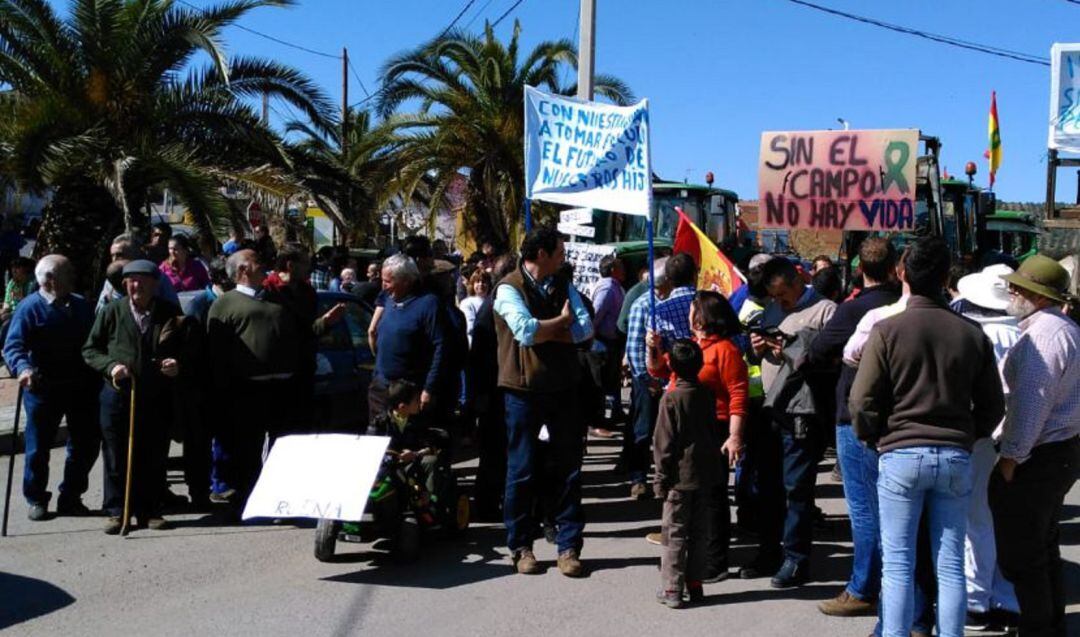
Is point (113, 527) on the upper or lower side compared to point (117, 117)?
lower

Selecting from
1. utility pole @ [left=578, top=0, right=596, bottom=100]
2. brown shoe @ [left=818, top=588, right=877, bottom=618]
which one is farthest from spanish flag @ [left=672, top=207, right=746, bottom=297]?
utility pole @ [left=578, top=0, right=596, bottom=100]

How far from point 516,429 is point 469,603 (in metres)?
1.02

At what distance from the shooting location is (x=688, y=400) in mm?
6020

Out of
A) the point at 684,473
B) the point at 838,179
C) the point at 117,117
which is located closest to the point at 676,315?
the point at 684,473

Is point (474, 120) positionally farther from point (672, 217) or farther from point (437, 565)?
point (437, 565)

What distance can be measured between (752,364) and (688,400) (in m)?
1.16

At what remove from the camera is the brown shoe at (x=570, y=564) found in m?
6.59

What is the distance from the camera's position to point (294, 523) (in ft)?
26.2

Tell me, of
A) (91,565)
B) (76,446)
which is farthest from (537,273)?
(76,446)

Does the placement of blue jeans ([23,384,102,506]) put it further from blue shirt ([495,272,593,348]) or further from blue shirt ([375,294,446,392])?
blue shirt ([495,272,593,348])

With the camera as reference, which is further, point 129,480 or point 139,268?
point 139,268

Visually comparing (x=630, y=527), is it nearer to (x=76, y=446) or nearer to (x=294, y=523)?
(x=294, y=523)

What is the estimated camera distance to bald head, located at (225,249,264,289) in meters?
7.97

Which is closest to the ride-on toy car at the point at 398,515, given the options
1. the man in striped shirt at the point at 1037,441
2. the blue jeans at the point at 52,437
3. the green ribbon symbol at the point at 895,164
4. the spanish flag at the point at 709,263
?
the blue jeans at the point at 52,437
